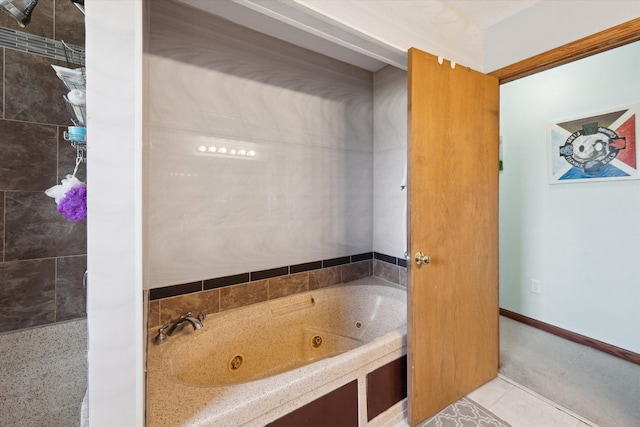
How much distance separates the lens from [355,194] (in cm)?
230

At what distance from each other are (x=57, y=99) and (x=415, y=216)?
1897 millimetres

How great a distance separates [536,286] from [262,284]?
260 cm

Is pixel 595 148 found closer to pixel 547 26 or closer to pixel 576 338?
pixel 547 26

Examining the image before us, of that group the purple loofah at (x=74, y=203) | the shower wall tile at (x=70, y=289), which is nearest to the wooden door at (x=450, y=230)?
the purple loofah at (x=74, y=203)

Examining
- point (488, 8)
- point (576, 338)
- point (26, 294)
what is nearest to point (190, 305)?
point (26, 294)

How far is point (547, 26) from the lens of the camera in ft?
4.71

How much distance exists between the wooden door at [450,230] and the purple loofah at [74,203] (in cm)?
133

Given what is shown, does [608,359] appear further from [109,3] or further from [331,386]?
[109,3]

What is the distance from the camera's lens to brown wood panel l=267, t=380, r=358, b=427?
1.05 metres

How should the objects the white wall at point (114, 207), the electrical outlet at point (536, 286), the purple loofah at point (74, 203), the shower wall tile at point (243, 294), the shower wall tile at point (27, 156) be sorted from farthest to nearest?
the electrical outlet at point (536, 286), the shower wall tile at point (243, 294), the shower wall tile at point (27, 156), the purple loofah at point (74, 203), the white wall at point (114, 207)

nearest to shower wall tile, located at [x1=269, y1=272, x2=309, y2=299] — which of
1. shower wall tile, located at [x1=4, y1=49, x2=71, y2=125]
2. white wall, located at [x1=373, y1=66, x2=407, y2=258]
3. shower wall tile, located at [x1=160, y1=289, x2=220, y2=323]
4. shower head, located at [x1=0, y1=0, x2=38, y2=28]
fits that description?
shower wall tile, located at [x1=160, y1=289, x2=220, y2=323]

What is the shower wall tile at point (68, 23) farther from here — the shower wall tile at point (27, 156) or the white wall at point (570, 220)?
the white wall at point (570, 220)

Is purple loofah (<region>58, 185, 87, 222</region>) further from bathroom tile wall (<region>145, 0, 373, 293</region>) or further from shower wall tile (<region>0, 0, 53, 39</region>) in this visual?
shower wall tile (<region>0, 0, 53, 39</region>)

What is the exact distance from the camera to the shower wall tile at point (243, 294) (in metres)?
1.69
